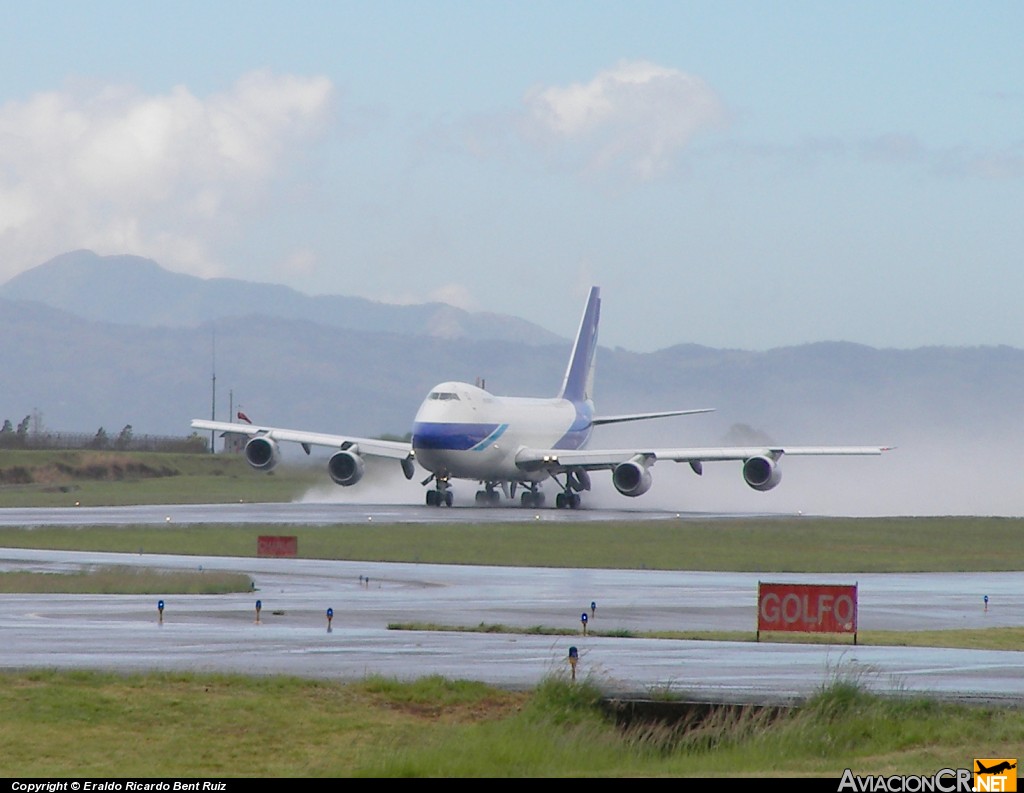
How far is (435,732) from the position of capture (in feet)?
58.0

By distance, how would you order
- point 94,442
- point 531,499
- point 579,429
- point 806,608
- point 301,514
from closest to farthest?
point 806,608, point 301,514, point 531,499, point 579,429, point 94,442

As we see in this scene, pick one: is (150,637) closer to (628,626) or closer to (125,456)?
(628,626)

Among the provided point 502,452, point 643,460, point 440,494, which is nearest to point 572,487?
point 502,452

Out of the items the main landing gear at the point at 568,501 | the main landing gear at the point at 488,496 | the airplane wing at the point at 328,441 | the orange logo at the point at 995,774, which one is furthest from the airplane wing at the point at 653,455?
the orange logo at the point at 995,774

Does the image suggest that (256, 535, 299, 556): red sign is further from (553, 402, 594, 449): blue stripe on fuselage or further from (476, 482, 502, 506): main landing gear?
(553, 402, 594, 449): blue stripe on fuselage

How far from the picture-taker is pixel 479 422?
75.4m

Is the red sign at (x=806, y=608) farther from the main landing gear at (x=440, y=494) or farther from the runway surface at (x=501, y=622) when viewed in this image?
the main landing gear at (x=440, y=494)

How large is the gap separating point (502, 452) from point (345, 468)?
6.94 metres

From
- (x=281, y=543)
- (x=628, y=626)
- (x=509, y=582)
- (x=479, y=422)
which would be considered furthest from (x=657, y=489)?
(x=628, y=626)

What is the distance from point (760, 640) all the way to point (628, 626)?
2582 millimetres

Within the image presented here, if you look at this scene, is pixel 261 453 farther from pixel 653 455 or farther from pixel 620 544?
pixel 620 544

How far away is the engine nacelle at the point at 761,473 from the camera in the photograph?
74062 mm

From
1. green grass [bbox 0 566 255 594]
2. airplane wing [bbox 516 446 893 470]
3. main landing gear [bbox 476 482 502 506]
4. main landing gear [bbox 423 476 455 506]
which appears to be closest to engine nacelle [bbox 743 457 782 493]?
airplane wing [bbox 516 446 893 470]

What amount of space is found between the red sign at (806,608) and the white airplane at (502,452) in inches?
1830
